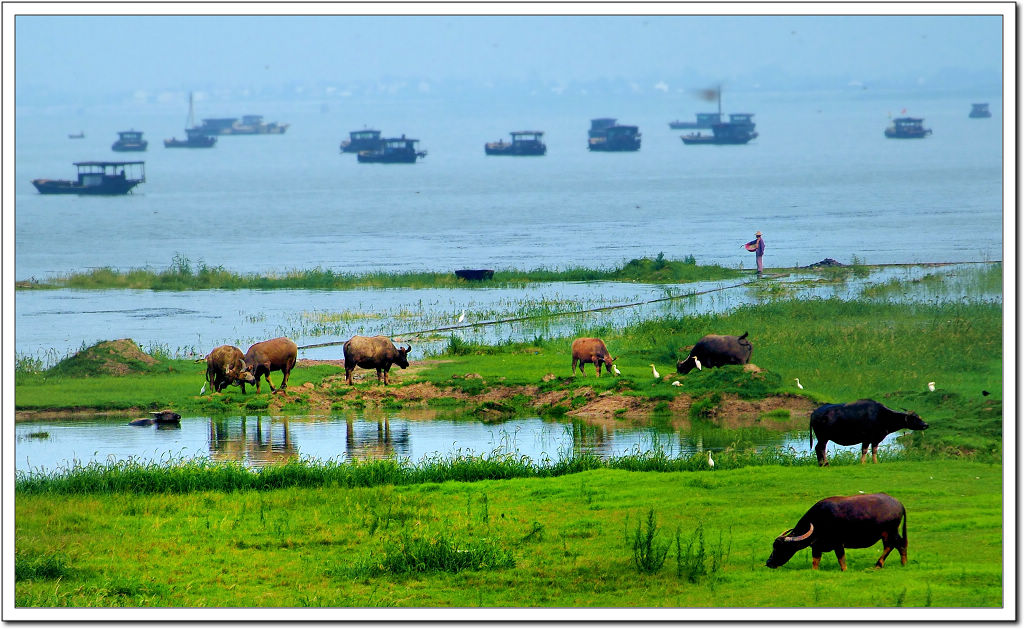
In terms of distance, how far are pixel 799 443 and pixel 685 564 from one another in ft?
24.4

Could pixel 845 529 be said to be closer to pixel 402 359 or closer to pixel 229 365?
pixel 402 359

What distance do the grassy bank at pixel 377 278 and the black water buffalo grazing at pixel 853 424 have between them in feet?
75.1

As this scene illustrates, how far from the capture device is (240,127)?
161 meters

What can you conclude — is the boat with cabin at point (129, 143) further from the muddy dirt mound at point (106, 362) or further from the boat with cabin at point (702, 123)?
the muddy dirt mound at point (106, 362)

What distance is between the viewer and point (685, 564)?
15.3 metres

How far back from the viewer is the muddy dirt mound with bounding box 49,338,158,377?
28.6m

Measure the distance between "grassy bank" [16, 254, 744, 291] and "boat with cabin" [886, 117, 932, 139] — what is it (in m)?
74.7

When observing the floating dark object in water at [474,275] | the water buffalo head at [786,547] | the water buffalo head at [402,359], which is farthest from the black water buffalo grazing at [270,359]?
the floating dark object in water at [474,275]

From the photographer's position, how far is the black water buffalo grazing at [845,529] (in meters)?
14.3

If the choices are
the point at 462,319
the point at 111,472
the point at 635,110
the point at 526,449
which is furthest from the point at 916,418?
the point at 635,110

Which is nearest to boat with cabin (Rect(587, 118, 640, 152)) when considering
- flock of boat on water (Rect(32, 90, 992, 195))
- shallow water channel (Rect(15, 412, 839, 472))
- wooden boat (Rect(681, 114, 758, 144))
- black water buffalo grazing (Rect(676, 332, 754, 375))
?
flock of boat on water (Rect(32, 90, 992, 195))

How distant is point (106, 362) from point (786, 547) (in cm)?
1818

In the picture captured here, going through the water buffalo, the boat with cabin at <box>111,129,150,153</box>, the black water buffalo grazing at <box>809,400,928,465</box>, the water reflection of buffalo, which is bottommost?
the water reflection of buffalo

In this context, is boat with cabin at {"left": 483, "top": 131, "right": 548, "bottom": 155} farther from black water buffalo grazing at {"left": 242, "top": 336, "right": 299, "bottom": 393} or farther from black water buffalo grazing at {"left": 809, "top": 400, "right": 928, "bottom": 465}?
black water buffalo grazing at {"left": 809, "top": 400, "right": 928, "bottom": 465}
